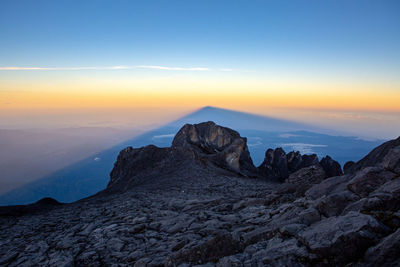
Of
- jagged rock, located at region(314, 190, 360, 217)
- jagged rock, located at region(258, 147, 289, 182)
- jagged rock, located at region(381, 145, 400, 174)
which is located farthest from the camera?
jagged rock, located at region(258, 147, 289, 182)

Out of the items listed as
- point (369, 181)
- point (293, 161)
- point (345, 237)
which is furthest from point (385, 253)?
point (293, 161)

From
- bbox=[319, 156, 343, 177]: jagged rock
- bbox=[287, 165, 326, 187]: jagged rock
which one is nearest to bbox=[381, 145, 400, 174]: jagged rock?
bbox=[287, 165, 326, 187]: jagged rock

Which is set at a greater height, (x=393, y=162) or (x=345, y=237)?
(x=393, y=162)

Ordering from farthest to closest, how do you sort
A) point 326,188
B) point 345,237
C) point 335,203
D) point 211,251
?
point 326,188
point 335,203
point 211,251
point 345,237

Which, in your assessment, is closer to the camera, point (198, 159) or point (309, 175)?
point (309, 175)

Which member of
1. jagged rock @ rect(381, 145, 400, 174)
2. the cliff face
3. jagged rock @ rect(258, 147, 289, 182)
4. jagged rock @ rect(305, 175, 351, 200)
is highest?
jagged rock @ rect(381, 145, 400, 174)

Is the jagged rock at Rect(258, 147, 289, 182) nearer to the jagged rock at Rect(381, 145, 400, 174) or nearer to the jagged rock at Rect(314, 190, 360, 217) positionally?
the jagged rock at Rect(381, 145, 400, 174)

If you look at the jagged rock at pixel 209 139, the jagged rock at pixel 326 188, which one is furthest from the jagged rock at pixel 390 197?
the jagged rock at pixel 209 139

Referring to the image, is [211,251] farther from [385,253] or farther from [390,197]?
[390,197]

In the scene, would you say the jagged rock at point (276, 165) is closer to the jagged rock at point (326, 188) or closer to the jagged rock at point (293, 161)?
the jagged rock at point (293, 161)

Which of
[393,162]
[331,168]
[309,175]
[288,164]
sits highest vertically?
[393,162]

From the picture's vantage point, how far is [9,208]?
22.7 metres

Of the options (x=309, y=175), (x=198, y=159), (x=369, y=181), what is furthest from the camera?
(x=198, y=159)

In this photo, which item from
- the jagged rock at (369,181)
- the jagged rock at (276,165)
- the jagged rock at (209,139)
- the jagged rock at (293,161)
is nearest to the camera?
the jagged rock at (369,181)
